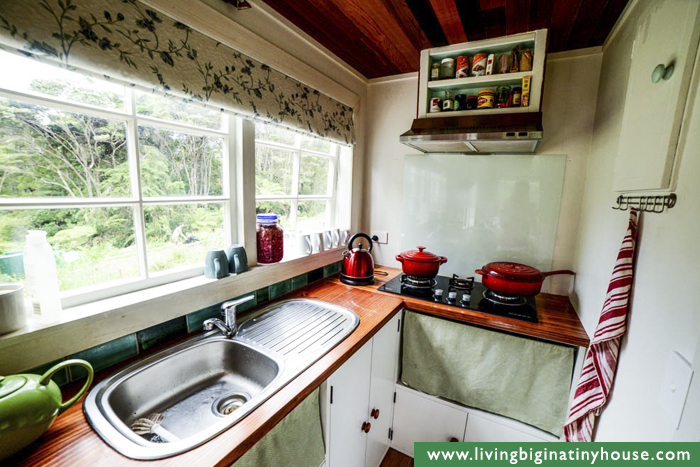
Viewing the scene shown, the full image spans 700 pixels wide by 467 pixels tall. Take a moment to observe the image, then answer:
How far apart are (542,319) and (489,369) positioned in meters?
0.36

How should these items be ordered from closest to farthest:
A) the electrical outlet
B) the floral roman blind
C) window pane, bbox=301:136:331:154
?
the floral roman blind, window pane, bbox=301:136:331:154, the electrical outlet

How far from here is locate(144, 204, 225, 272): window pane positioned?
44.3 inches

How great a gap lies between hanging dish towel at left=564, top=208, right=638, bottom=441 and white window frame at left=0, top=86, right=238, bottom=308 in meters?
1.51

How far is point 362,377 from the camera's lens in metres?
1.29

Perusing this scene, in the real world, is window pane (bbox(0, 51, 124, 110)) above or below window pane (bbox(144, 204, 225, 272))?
above

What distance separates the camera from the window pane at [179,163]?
108cm

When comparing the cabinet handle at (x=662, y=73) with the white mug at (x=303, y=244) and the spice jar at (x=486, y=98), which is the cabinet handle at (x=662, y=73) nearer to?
the spice jar at (x=486, y=98)

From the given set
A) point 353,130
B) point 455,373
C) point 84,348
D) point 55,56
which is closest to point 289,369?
point 84,348

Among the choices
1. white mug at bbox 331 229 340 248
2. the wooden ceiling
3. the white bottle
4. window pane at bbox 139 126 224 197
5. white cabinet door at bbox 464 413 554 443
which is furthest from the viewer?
white mug at bbox 331 229 340 248

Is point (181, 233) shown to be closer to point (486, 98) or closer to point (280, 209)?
point (280, 209)

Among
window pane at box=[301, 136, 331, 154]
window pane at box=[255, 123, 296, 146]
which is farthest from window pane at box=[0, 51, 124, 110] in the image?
window pane at box=[301, 136, 331, 154]

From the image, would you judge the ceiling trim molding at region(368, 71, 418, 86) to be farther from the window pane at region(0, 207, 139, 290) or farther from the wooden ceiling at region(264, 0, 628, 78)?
the window pane at region(0, 207, 139, 290)

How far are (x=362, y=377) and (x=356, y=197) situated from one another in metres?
1.32

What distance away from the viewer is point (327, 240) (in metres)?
1.94
